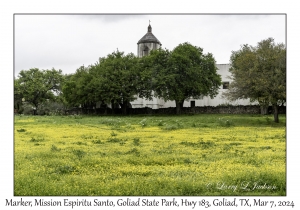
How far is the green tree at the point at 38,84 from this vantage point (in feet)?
189

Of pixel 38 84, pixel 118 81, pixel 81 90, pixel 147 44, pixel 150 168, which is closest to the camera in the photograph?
pixel 150 168

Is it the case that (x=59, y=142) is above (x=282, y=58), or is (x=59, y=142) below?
below

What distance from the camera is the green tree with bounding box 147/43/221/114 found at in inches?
1892

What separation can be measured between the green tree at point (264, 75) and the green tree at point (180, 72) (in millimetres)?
12484

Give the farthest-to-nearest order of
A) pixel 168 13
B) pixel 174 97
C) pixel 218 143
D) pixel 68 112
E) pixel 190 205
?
pixel 68 112, pixel 174 97, pixel 218 143, pixel 168 13, pixel 190 205

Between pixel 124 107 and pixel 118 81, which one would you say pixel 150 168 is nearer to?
pixel 118 81

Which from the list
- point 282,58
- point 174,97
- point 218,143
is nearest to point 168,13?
point 218,143

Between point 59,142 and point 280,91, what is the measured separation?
20.0 meters

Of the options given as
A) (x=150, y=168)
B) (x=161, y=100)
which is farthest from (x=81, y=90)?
(x=150, y=168)

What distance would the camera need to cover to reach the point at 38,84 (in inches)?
2379

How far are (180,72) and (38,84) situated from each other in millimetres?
24527

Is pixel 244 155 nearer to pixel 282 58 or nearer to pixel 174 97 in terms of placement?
pixel 282 58

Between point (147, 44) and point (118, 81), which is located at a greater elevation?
point (147, 44)

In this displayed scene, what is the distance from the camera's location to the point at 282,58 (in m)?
29.8
